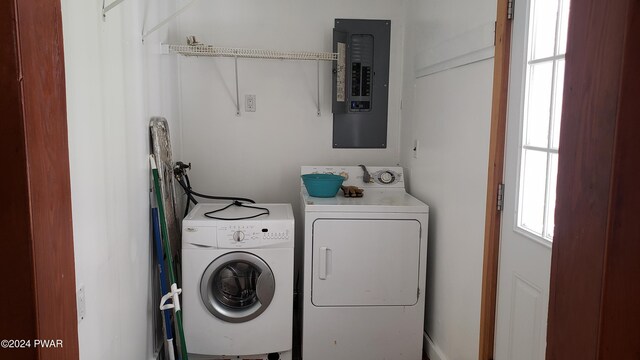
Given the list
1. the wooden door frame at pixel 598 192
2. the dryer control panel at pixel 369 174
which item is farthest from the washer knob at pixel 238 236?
the wooden door frame at pixel 598 192

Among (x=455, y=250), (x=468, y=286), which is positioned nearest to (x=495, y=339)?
(x=468, y=286)

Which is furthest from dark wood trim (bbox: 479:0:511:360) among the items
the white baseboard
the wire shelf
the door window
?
the wire shelf

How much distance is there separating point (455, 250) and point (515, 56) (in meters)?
1.06

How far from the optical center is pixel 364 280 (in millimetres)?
2713

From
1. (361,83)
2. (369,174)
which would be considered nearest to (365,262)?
(369,174)

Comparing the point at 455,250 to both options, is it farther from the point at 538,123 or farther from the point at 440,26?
the point at 440,26

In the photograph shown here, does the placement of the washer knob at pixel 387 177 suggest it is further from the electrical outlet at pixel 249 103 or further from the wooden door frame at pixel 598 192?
the wooden door frame at pixel 598 192

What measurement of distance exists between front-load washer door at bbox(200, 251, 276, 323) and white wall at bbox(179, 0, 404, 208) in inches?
32.3

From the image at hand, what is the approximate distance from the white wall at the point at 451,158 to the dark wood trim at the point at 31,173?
1.67 metres

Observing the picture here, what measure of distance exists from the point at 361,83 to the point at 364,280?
1.40m

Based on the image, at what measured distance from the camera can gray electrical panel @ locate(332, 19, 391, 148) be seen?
325 cm

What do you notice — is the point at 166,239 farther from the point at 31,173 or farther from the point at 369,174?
the point at 31,173

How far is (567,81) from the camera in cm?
76

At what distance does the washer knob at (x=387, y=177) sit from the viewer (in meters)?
3.27
